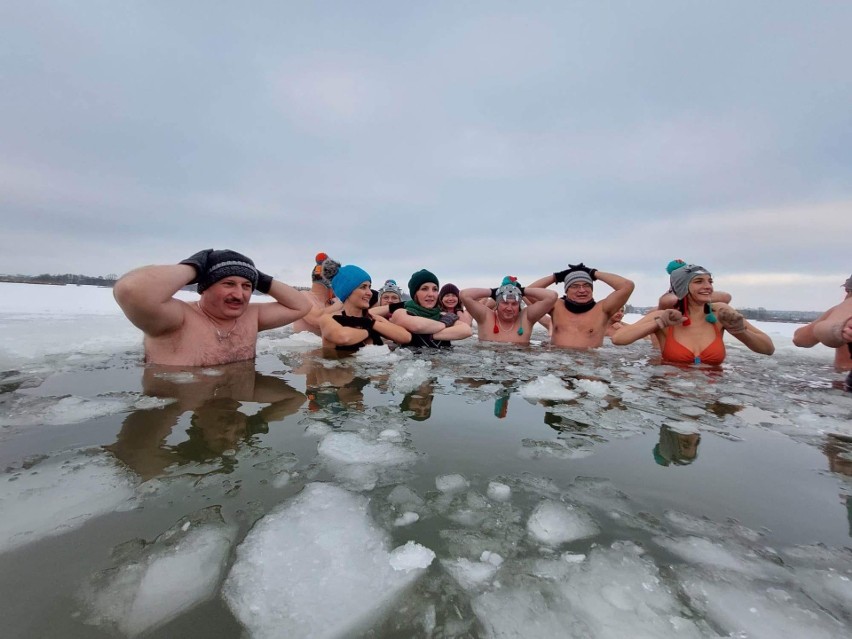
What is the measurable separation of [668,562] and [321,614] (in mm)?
869

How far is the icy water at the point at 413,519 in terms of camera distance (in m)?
0.78

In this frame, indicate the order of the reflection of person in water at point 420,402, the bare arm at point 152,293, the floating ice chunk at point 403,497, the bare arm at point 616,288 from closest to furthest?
the floating ice chunk at point 403,497
the reflection of person in water at point 420,402
the bare arm at point 152,293
the bare arm at point 616,288

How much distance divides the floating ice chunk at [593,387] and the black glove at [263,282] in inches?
114

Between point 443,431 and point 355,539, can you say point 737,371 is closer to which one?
point 443,431

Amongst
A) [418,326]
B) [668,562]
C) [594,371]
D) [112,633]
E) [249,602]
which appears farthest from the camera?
[418,326]

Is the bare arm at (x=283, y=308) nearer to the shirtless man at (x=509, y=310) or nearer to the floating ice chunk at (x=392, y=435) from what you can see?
the floating ice chunk at (x=392, y=435)

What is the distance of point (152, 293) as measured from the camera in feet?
8.39

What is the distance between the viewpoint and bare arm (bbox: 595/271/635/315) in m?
5.10

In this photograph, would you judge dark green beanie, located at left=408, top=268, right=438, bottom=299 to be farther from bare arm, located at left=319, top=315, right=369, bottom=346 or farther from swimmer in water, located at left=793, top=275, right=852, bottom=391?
swimmer in water, located at left=793, top=275, right=852, bottom=391

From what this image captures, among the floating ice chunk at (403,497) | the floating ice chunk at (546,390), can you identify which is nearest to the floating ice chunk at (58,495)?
the floating ice chunk at (403,497)

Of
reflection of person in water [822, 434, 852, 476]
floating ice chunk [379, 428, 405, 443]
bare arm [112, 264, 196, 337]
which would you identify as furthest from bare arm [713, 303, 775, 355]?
bare arm [112, 264, 196, 337]

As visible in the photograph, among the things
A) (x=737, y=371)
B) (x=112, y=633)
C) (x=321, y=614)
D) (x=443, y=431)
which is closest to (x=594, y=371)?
(x=737, y=371)

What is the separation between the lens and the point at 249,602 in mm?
797

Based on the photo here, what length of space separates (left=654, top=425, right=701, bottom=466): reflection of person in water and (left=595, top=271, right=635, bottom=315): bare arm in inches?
140
